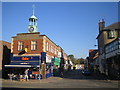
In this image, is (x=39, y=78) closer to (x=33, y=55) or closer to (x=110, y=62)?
(x=33, y=55)

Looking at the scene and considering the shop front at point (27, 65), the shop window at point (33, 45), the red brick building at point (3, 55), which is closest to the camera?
the shop front at point (27, 65)

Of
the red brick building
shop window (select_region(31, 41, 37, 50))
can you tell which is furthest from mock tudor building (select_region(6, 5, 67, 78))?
Answer: the red brick building

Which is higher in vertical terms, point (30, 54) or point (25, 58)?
point (30, 54)

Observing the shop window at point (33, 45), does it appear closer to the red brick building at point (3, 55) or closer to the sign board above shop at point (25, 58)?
the sign board above shop at point (25, 58)

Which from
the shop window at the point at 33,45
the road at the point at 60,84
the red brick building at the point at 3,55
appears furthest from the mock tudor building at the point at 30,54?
the road at the point at 60,84

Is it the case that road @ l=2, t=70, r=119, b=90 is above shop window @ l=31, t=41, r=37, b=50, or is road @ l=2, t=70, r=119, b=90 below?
below

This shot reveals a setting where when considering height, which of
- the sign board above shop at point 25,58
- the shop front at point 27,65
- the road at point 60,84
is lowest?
→ the road at point 60,84

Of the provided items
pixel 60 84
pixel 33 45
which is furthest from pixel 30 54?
pixel 60 84

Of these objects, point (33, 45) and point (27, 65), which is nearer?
point (27, 65)

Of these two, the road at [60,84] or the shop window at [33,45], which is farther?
the shop window at [33,45]

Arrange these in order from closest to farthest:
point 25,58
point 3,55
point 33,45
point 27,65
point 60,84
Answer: point 60,84, point 27,65, point 25,58, point 33,45, point 3,55

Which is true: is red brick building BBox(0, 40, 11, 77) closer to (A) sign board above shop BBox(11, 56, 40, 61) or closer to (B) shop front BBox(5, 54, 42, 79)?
(B) shop front BBox(5, 54, 42, 79)

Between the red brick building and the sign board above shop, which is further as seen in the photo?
the red brick building

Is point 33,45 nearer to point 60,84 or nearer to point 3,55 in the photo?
point 3,55
